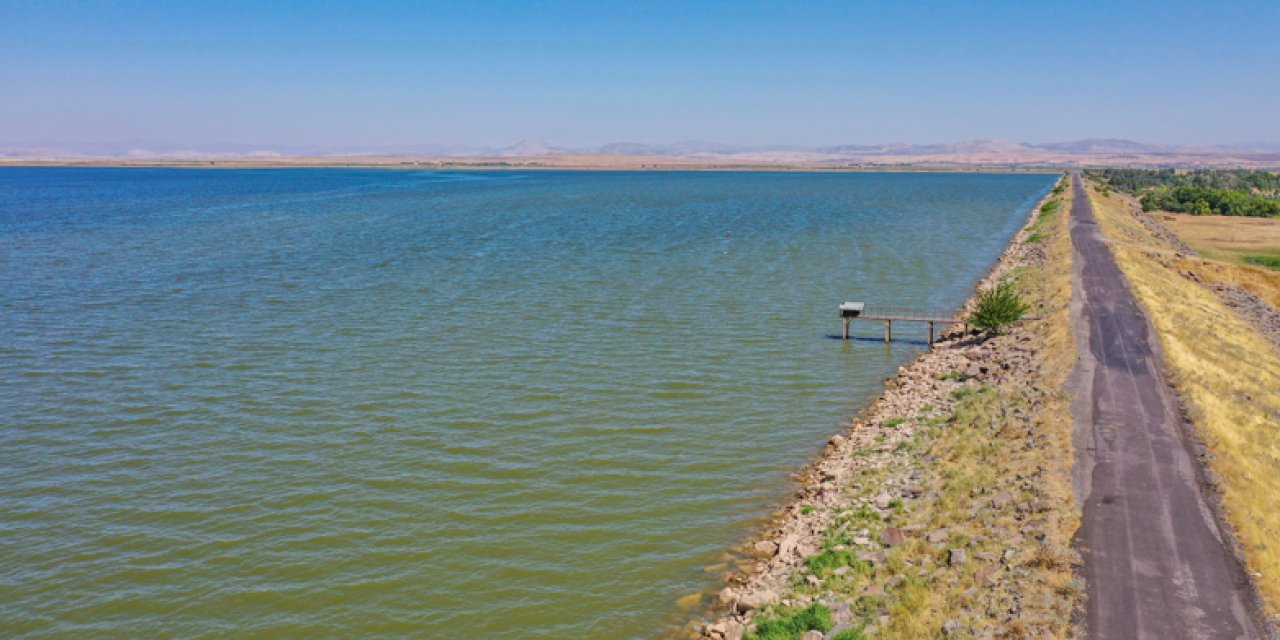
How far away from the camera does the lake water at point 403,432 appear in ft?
64.5

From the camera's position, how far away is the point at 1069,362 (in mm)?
33219

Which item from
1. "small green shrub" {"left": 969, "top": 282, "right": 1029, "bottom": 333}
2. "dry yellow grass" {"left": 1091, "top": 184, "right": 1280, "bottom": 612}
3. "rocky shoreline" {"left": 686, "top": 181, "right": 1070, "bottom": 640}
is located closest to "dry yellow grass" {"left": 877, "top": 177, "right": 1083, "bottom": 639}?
"rocky shoreline" {"left": 686, "top": 181, "right": 1070, "bottom": 640}

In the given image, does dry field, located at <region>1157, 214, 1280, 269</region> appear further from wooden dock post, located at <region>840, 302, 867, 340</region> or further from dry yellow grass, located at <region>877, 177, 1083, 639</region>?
dry yellow grass, located at <region>877, 177, 1083, 639</region>

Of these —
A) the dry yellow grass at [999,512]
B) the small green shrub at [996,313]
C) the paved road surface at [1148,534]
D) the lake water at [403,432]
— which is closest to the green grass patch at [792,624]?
the dry yellow grass at [999,512]

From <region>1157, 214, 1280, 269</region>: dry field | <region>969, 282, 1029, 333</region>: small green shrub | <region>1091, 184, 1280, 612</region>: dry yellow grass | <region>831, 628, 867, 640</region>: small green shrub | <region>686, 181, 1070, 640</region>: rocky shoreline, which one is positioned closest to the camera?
<region>831, 628, 867, 640</region>: small green shrub

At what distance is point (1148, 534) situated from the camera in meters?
18.9

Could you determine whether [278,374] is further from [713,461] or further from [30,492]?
[713,461]

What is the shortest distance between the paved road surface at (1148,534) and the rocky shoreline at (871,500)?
173 cm

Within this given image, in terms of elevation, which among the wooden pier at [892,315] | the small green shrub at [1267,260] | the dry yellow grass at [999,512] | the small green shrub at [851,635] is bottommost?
the small green shrub at [851,635]

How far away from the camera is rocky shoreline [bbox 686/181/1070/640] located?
18266 mm

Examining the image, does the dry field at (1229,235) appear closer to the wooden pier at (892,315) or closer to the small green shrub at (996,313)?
the wooden pier at (892,315)

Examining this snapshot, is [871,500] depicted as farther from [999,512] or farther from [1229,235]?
[1229,235]

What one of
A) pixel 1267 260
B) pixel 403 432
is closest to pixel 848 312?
pixel 403 432

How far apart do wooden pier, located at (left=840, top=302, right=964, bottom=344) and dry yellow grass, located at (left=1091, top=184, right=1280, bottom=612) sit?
1022cm
